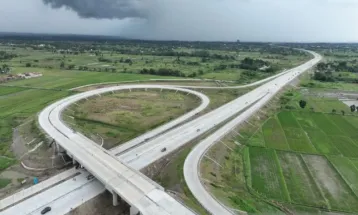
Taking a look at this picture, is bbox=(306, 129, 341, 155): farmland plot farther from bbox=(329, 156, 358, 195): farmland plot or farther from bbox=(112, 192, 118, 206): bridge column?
bbox=(112, 192, 118, 206): bridge column

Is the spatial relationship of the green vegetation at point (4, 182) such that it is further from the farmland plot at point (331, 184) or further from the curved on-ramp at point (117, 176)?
the farmland plot at point (331, 184)

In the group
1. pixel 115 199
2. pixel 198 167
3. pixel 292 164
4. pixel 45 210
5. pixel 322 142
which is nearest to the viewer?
pixel 45 210

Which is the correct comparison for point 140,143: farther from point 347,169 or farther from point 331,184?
point 347,169

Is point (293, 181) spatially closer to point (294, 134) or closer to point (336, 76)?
point (294, 134)

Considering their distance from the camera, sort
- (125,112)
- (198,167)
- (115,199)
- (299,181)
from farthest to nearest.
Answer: (125,112) → (299,181) → (198,167) → (115,199)

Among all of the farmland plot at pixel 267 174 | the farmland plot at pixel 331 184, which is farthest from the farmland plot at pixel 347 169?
the farmland plot at pixel 267 174

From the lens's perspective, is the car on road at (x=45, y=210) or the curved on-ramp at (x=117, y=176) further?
the car on road at (x=45, y=210)

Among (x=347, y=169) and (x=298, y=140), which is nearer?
(x=347, y=169)

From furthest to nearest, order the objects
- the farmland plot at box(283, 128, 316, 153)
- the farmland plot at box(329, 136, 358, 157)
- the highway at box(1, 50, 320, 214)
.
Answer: the farmland plot at box(283, 128, 316, 153), the farmland plot at box(329, 136, 358, 157), the highway at box(1, 50, 320, 214)

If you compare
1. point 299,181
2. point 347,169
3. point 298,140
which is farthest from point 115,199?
point 298,140

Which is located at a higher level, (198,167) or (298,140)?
(198,167)

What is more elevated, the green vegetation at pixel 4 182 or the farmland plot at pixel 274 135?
the farmland plot at pixel 274 135

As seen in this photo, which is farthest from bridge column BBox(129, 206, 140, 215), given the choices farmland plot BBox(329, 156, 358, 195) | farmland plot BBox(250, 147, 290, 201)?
farmland plot BBox(329, 156, 358, 195)
